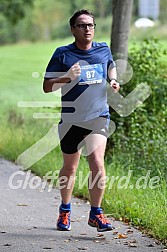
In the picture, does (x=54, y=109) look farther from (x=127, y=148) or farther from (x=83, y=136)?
(x=83, y=136)

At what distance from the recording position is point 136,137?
426 inches

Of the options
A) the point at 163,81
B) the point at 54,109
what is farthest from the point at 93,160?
the point at 54,109

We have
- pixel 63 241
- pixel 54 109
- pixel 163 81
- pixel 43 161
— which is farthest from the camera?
pixel 54 109

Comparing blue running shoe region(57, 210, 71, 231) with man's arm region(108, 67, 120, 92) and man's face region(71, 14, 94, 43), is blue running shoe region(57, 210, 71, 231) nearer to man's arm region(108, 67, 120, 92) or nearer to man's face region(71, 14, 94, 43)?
man's arm region(108, 67, 120, 92)

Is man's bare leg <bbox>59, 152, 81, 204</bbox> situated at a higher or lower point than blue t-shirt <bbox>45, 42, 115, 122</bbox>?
lower

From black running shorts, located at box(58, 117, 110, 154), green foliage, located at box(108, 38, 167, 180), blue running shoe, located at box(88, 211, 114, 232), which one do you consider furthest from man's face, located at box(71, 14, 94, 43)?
green foliage, located at box(108, 38, 167, 180)

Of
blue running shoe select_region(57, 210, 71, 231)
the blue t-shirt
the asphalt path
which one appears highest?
the blue t-shirt

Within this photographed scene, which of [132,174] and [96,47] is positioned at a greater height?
[96,47]

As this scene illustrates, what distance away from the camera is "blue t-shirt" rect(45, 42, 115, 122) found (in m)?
6.79

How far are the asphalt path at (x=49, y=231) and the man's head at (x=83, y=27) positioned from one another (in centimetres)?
171

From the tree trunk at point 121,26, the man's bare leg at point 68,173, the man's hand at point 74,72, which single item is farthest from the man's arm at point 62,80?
the tree trunk at point 121,26

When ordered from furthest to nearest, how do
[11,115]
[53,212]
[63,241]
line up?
[11,115] → [53,212] → [63,241]

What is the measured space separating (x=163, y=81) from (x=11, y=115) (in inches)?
213

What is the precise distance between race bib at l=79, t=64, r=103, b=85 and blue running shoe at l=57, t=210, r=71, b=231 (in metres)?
1.22
